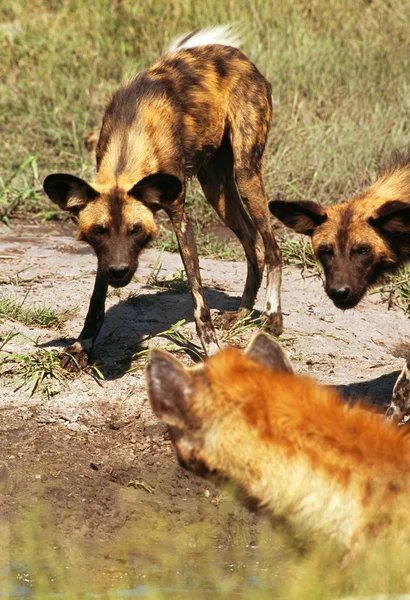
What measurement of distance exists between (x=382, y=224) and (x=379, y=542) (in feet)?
12.0

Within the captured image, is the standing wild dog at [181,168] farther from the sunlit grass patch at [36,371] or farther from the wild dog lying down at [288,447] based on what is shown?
the wild dog lying down at [288,447]

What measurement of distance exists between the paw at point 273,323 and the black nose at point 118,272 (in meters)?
1.38

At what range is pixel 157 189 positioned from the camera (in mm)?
6805

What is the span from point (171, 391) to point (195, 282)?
13.3 feet

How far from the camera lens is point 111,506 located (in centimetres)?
558

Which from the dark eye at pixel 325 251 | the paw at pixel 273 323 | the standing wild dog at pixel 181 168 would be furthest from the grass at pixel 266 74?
the dark eye at pixel 325 251

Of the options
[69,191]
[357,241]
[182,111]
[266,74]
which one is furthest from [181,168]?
[266,74]

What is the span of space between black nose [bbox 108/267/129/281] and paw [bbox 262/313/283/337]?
138cm

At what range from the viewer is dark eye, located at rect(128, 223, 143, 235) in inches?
263

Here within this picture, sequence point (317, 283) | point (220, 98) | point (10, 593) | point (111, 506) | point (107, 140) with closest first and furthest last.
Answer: point (10, 593) → point (111, 506) → point (107, 140) → point (220, 98) → point (317, 283)

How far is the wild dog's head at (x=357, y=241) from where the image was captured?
6.45 m

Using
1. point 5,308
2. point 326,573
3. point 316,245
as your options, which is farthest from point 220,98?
point 326,573

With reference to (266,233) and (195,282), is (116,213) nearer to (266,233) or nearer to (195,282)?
(195,282)

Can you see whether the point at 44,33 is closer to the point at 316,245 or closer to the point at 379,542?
the point at 316,245
